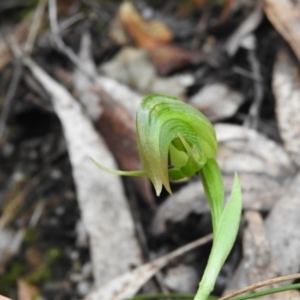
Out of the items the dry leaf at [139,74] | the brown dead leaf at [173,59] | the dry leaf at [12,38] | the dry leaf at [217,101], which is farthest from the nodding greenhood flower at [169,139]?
the dry leaf at [12,38]

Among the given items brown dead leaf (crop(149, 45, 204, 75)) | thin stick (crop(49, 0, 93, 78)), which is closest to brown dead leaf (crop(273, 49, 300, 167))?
brown dead leaf (crop(149, 45, 204, 75))

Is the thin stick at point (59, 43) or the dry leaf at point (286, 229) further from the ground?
the thin stick at point (59, 43)

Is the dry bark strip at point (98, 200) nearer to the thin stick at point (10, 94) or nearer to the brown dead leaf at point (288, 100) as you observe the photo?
the thin stick at point (10, 94)

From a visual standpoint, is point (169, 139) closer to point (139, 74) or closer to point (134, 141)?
point (134, 141)

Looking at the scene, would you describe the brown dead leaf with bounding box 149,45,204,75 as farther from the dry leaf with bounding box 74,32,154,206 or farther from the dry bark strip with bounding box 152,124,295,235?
the dry bark strip with bounding box 152,124,295,235

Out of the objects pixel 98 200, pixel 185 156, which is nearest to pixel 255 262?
pixel 185 156

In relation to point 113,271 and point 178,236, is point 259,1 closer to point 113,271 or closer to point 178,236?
point 178,236
